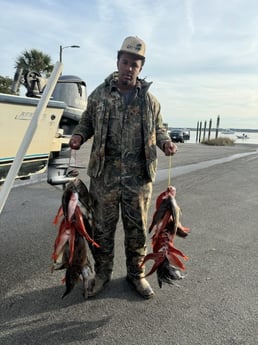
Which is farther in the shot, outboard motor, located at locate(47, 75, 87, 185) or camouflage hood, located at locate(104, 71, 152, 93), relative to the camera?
outboard motor, located at locate(47, 75, 87, 185)

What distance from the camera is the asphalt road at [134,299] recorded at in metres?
2.71

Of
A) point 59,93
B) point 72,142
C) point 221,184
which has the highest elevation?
point 59,93

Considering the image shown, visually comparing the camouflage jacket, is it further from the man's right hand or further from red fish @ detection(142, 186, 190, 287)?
red fish @ detection(142, 186, 190, 287)

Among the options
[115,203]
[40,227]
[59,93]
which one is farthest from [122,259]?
[59,93]

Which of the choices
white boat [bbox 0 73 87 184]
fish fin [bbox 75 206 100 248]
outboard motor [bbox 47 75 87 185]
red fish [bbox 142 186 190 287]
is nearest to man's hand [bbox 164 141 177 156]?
red fish [bbox 142 186 190 287]

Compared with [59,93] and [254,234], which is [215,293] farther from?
[59,93]

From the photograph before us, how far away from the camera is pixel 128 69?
3.04 metres

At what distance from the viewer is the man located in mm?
3090

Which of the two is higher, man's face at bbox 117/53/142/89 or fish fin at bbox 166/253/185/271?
man's face at bbox 117/53/142/89

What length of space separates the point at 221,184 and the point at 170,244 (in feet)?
20.4

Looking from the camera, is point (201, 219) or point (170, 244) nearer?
point (170, 244)

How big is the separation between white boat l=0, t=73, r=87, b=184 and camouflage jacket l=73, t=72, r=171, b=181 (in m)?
0.48

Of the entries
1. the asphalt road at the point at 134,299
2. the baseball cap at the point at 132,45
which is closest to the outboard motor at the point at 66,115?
the asphalt road at the point at 134,299

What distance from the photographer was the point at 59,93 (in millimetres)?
5465
